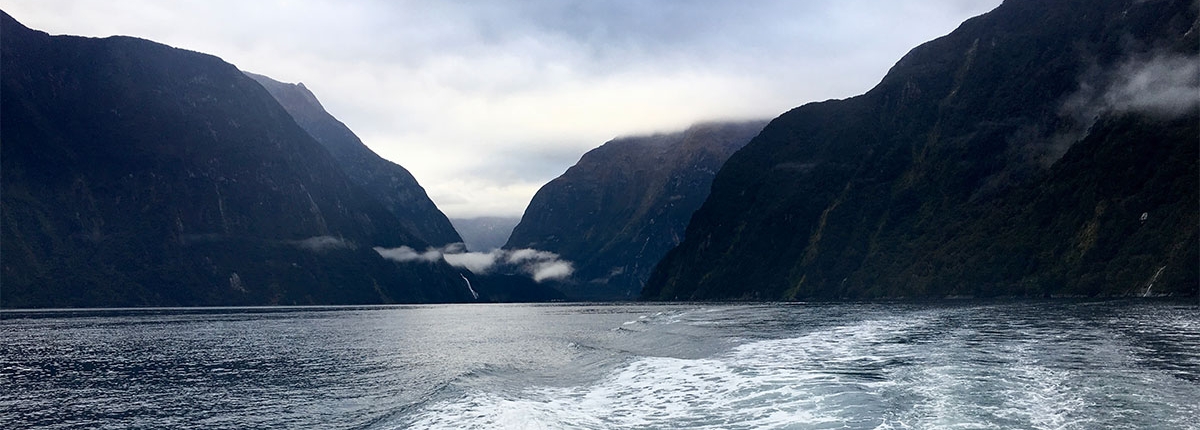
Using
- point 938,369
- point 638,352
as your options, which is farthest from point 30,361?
point 938,369

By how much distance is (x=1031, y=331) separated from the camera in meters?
57.6

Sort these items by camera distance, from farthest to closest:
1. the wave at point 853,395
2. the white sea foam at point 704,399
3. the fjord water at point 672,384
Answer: the white sea foam at point 704,399 < the fjord water at point 672,384 < the wave at point 853,395

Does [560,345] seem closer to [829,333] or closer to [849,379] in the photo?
[829,333]

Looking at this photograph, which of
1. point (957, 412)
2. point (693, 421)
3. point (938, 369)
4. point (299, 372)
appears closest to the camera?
point (957, 412)

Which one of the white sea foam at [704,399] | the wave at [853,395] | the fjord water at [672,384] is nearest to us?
the wave at [853,395]

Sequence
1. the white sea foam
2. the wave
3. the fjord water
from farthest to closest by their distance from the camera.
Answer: the white sea foam
the fjord water
the wave

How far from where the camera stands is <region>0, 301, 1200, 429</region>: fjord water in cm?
2703

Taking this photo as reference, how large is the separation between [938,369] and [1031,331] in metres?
27.6

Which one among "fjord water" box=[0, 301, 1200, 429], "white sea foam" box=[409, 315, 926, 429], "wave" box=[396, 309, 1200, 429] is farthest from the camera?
"white sea foam" box=[409, 315, 926, 429]

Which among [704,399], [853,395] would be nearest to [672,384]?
[704,399]

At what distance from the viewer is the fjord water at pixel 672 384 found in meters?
27.0

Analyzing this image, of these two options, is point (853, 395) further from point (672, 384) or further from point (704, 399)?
point (672, 384)

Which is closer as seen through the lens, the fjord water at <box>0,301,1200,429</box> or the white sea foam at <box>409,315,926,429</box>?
the fjord water at <box>0,301,1200,429</box>

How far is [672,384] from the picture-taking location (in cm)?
3706
